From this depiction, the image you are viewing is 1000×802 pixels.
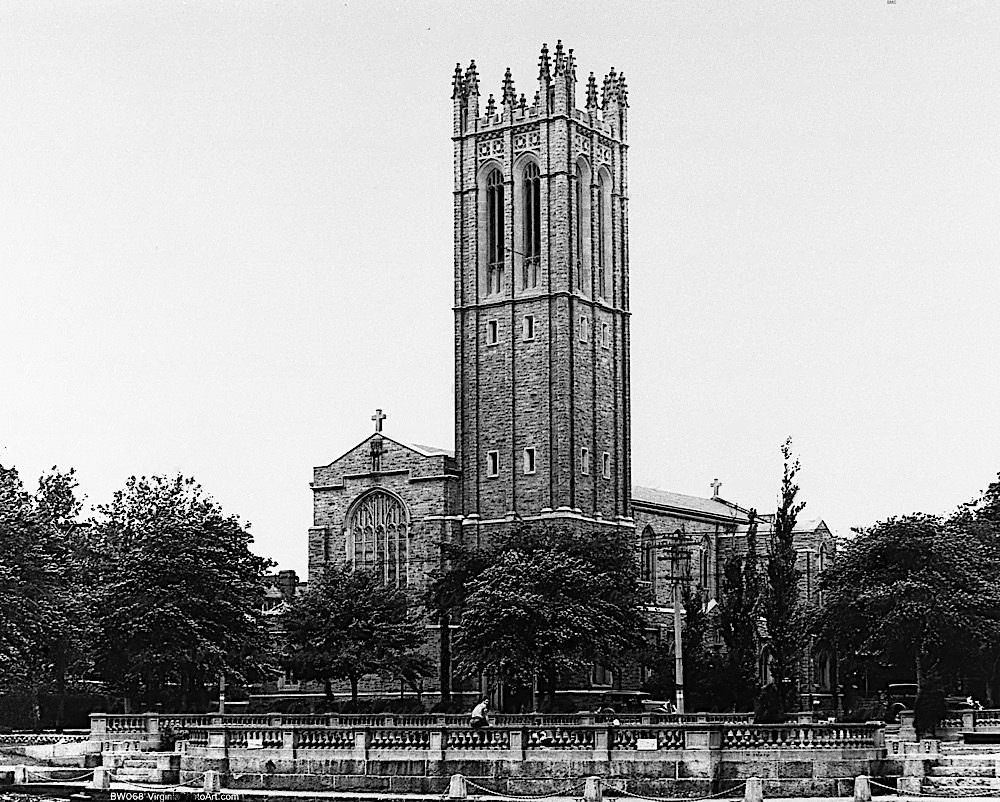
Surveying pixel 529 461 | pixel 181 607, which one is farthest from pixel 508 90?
pixel 181 607

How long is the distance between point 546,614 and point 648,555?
24.4 metres

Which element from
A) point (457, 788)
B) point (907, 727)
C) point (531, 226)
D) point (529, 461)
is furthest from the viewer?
point (531, 226)

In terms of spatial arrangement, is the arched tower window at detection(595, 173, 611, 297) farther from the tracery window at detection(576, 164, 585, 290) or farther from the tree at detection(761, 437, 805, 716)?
the tree at detection(761, 437, 805, 716)

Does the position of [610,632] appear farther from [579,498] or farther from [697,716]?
[579,498]

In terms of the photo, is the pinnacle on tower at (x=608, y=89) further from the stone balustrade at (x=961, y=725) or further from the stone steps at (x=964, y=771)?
the stone steps at (x=964, y=771)

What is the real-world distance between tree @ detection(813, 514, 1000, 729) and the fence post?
2158 centimetres

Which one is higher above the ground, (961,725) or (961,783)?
(961,725)

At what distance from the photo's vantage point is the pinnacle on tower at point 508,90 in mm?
91625

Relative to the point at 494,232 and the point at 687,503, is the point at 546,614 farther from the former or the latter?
the point at 687,503

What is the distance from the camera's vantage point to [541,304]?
8825cm

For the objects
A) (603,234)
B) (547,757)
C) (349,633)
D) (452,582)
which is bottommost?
(547,757)

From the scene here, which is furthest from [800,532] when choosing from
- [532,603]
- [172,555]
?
[172,555]

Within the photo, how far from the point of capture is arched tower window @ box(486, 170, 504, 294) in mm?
90625

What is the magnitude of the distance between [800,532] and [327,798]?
6281 centimetres
